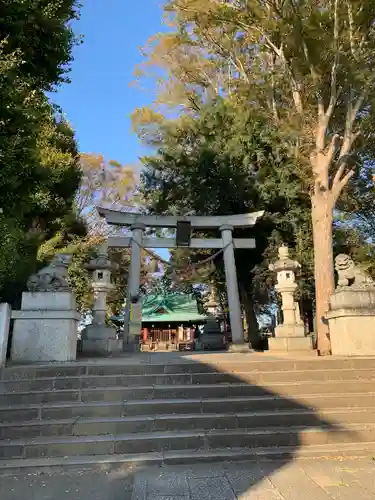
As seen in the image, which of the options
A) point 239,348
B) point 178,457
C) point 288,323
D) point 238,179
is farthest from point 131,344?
point 178,457

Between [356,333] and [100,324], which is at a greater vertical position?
[100,324]

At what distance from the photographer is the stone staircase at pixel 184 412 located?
14.0ft

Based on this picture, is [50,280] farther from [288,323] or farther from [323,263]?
[323,263]

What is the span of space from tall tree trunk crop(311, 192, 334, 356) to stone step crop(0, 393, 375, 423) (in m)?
5.86

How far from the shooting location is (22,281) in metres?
10.6

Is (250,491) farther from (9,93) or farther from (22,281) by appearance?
(22,281)

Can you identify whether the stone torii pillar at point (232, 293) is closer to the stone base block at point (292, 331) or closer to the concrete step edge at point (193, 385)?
the stone base block at point (292, 331)

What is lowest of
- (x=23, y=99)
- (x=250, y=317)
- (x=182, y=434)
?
(x=182, y=434)

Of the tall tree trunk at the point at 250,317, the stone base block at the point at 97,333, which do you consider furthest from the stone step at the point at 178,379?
the tall tree trunk at the point at 250,317

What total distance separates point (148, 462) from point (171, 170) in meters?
13.9

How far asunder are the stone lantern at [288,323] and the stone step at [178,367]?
414cm

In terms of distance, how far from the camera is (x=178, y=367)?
18.8 ft

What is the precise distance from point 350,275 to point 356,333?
1.16 m

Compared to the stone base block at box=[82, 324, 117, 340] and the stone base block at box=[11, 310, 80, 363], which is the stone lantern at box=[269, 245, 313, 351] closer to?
the stone base block at box=[82, 324, 117, 340]
